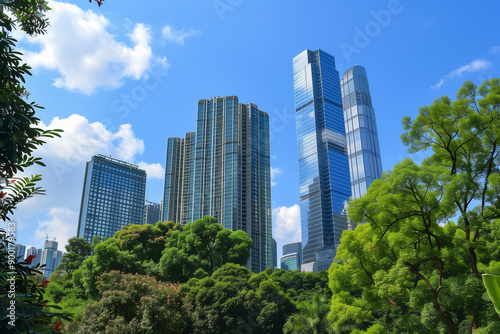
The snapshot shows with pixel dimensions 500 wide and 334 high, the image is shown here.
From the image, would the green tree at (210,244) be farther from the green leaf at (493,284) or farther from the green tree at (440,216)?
the green leaf at (493,284)

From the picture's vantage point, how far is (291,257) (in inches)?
5315

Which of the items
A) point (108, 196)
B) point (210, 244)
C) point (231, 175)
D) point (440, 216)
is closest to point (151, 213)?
point (108, 196)

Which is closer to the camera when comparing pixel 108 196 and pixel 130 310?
pixel 130 310

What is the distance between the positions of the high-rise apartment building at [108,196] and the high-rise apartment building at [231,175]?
89.5ft

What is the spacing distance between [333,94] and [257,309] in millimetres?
104877

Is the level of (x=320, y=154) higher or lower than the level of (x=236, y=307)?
higher

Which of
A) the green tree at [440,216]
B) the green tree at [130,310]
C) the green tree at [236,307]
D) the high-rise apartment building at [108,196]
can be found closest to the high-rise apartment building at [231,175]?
the high-rise apartment building at [108,196]

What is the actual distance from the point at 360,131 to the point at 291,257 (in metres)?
52.0

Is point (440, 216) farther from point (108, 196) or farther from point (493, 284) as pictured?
point (108, 196)

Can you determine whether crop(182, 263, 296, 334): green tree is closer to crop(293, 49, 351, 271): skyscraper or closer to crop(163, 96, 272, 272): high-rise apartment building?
crop(163, 96, 272, 272): high-rise apartment building

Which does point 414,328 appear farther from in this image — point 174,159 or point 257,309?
point 174,159

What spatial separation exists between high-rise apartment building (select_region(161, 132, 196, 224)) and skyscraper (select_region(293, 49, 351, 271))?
41.0 metres

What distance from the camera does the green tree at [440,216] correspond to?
820 centimetres

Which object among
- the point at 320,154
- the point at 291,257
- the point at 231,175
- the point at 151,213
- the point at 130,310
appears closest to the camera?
the point at 130,310
